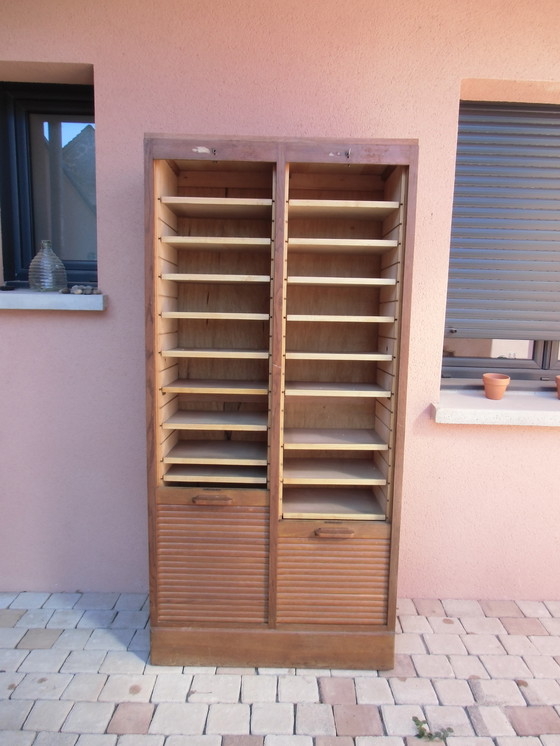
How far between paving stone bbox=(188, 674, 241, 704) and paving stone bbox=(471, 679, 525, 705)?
0.99 metres

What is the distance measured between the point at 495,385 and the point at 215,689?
1.95m

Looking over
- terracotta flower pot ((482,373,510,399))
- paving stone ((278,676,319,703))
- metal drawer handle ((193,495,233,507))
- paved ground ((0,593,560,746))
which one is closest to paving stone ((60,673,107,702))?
paved ground ((0,593,560,746))

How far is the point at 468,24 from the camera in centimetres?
227

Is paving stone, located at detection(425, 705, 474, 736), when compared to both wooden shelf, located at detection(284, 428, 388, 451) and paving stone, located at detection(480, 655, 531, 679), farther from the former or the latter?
wooden shelf, located at detection(284, 428, 388, 451)

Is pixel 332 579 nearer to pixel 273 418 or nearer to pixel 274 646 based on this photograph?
pixel 274 646

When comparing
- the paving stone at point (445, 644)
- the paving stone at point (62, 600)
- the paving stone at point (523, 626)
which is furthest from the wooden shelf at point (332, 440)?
the paving stone at point (62, 600)

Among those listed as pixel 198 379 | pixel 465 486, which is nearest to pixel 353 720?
pixel 465 486

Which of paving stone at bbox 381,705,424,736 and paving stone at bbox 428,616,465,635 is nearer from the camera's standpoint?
paving stone at bbox 381,705,424,736

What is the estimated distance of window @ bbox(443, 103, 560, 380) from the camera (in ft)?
8.48

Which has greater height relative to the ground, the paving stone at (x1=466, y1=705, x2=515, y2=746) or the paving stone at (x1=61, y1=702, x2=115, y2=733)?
the paving stone at (x1=61, y1=702, x2=115, y2=733)

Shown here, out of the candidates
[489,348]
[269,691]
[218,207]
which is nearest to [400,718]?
[269,691]

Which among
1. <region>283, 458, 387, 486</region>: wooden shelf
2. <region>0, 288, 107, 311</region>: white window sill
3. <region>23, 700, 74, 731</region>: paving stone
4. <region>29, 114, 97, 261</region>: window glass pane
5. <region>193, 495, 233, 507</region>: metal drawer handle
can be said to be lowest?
<region>23, 700, 74, 731</region>: paving stone

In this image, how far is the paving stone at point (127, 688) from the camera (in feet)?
6.26

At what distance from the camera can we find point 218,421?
2.09 meters
